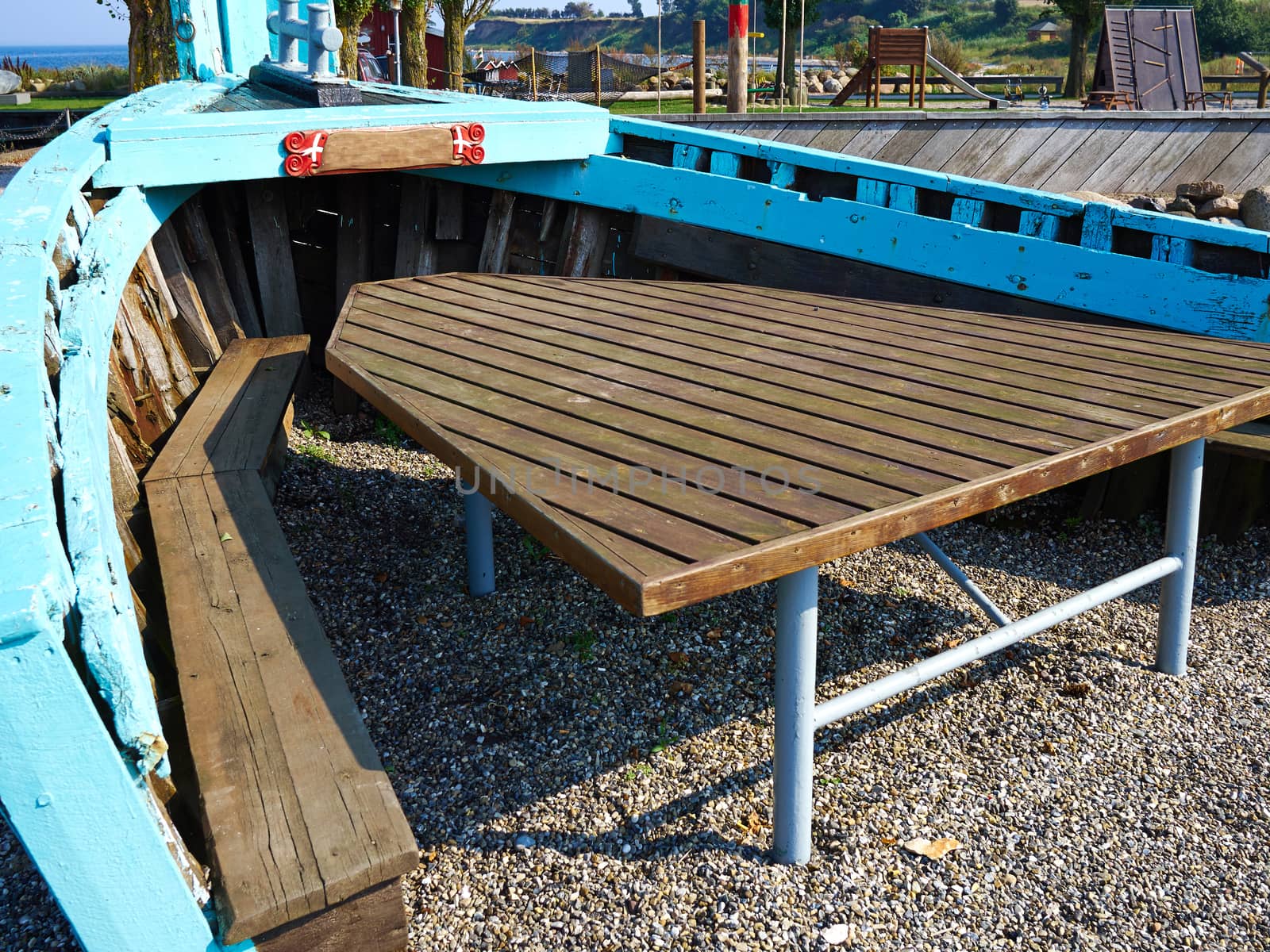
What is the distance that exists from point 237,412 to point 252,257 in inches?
56.9

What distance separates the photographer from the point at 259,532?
285cm

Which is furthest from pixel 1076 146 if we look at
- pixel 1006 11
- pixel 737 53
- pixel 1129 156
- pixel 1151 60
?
pixel 1006 11

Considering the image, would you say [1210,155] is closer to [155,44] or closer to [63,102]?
[155,44]

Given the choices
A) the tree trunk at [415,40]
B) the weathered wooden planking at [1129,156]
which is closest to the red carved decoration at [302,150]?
the weathered wooden planking at [1129,156]

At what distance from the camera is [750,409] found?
2.52 m

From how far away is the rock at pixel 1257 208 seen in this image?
7.06 m

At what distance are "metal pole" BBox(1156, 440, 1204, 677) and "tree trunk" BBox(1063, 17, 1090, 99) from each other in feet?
67.0

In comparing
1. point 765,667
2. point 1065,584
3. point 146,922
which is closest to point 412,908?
point 146,922

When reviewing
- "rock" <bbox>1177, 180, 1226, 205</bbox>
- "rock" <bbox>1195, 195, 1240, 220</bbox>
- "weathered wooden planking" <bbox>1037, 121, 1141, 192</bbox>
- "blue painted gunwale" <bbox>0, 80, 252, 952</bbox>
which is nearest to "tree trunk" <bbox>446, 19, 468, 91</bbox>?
"weathered wooden planking" <bbox>1037, 121, 1141, 192</bbox>

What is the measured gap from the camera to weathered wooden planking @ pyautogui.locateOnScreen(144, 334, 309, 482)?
10.8 feet

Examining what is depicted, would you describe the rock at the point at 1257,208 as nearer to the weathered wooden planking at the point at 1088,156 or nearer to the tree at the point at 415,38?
the weathered wooden planking at the point at 1088,156

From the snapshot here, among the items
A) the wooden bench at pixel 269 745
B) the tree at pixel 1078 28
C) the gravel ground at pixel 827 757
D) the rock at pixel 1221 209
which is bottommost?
the gravel ground at pixel 827 757

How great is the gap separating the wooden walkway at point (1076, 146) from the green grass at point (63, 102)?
886 inches

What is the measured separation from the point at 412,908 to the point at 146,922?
2.45 ft
